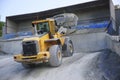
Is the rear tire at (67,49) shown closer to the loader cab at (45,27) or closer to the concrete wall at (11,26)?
the loader cab at (45,27)

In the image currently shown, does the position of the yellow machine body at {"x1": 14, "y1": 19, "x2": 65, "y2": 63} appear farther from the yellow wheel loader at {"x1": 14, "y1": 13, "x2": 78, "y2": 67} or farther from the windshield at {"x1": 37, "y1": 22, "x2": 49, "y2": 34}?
the windshield at {"x1": 37, "y1": 22, "x2": 49, "y2": 34}

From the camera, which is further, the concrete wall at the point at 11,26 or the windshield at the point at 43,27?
the concrete wall at the point at 11,26

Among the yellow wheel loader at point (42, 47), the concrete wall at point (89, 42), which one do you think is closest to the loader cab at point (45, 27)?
the yellow wheel loader at point (42, 47)

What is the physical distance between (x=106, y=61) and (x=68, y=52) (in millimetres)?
3041

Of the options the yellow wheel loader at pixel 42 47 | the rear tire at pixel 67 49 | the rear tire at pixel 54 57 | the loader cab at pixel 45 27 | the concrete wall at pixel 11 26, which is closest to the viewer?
the yellow wheel loader at pixel 42 47

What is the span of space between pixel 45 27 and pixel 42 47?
1551 mm

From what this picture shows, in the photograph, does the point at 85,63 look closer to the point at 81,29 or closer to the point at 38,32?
the point at 38,32

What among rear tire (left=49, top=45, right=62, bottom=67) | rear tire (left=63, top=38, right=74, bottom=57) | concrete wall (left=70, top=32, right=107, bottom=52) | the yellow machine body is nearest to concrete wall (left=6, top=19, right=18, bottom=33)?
concrete wall (left=70, top=32, right=107, bottom=52)

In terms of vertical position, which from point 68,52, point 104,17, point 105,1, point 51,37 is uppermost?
point 105,1

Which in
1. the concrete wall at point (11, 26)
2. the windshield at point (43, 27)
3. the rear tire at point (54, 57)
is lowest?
the rear tire at point (54, 57)

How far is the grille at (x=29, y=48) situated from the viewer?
10244mm

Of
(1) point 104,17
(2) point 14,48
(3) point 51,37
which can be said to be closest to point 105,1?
(1) point 104,17

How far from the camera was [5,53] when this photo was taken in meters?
20.6

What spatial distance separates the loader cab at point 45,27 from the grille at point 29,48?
158 centimetres
